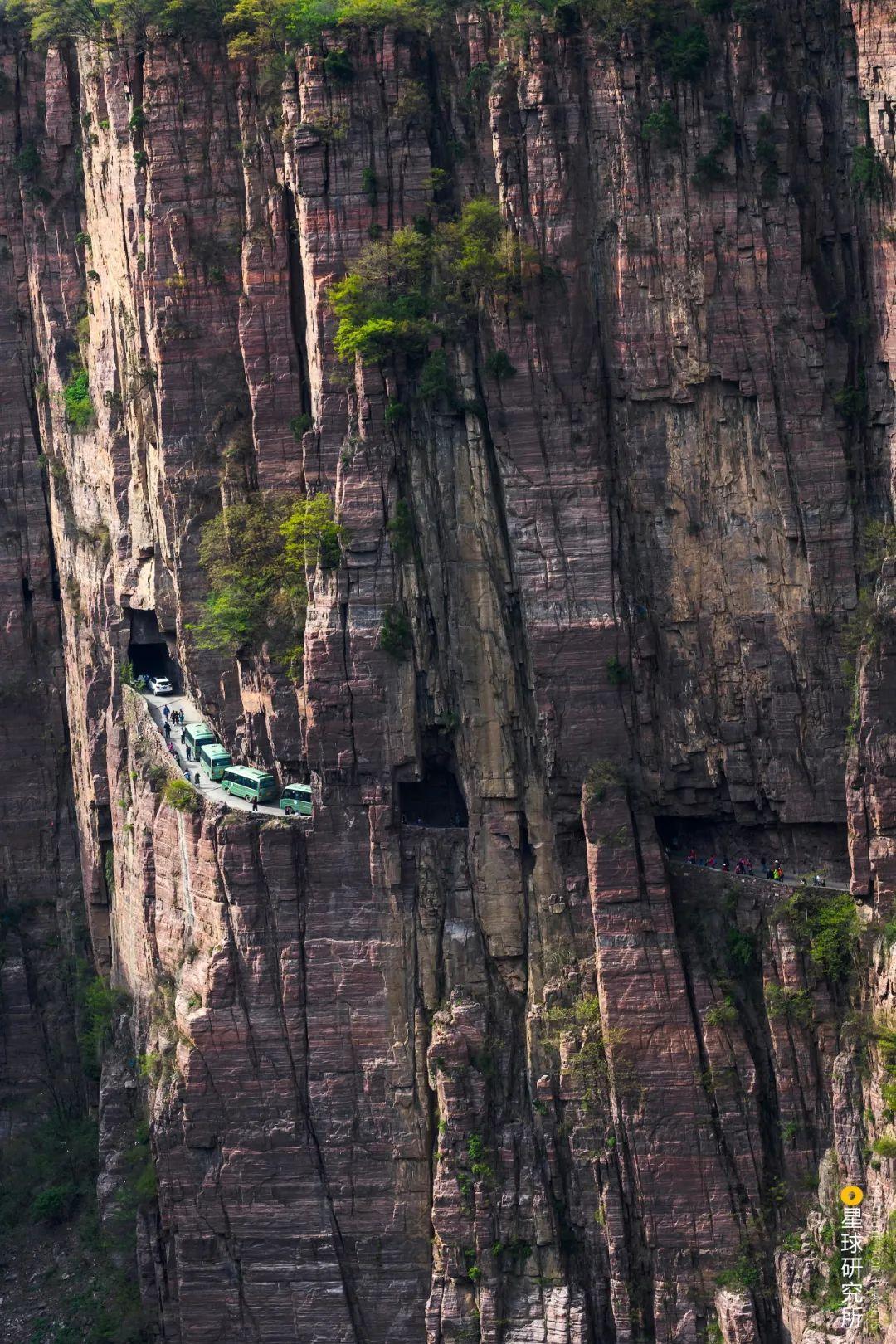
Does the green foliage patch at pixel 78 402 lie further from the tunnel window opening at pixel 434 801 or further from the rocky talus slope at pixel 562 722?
the tunnel window opening at pixel 434 801

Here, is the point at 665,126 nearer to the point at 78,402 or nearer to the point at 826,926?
the point at 826,926

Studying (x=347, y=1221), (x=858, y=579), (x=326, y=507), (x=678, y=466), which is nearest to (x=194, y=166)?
(x=326, y=507)

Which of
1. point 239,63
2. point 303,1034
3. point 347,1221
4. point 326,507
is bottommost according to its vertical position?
point 347,1221

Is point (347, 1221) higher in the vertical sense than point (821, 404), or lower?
lower

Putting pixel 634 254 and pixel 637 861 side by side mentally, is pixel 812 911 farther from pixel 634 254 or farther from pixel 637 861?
pixel 634 254

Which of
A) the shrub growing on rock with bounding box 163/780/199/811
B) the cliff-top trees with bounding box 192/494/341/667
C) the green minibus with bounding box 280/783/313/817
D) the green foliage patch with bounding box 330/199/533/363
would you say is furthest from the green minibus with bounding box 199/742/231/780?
the green foliage patch with bounding box 330/199/533/363

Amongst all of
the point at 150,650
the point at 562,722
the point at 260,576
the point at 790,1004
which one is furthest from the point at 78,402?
the point at 790,1004
